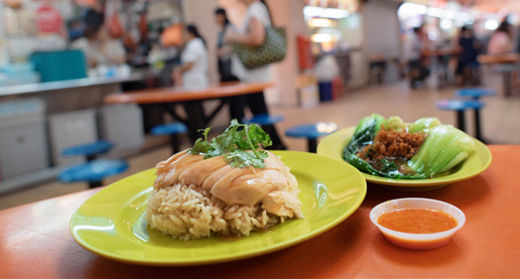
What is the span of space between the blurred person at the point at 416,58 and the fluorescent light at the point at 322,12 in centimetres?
220

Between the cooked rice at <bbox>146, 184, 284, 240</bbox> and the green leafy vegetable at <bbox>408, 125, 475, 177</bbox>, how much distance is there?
1.55 feet

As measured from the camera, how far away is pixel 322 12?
1145cm

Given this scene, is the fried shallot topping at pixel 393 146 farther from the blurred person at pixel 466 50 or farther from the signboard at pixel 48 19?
the blurred person at pixel 466 50

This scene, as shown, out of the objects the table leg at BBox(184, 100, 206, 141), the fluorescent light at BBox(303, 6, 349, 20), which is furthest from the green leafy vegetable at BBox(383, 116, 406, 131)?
the fluorescent light at BBox(303, 6, 349, 20)

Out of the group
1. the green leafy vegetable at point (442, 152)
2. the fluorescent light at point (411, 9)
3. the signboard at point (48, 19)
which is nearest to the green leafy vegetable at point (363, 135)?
the green leafy vegetable at point (442, 152)

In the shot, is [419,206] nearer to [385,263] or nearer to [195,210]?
[385,263]

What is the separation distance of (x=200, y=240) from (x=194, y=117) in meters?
3.19

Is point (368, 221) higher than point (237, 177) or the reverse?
the reverse

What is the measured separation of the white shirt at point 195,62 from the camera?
5.27 m

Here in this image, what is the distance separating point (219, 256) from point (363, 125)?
31.6 inches

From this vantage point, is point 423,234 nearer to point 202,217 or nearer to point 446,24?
point 202,217

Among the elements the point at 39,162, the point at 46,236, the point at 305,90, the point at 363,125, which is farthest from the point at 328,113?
the point at 46,236

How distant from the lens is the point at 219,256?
0.64m

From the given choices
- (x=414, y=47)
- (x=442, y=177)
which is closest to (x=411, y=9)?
(x=414, y=47)
